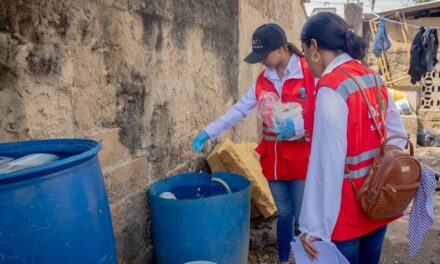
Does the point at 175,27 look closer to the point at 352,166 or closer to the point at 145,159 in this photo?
the point at 145,159

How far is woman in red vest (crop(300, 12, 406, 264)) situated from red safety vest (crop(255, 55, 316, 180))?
2.30ft

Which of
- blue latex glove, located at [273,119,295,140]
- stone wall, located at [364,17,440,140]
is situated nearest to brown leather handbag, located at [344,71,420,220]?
blue latex glove, located at [273,119,295,140]

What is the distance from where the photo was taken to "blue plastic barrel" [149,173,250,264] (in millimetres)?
2275

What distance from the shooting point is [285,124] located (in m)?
2.54

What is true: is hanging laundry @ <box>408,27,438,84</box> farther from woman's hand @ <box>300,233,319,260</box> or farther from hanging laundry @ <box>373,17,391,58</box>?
woman's hand @ <box>300,233,319,260</box>

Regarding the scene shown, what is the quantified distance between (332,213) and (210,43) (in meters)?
2.30

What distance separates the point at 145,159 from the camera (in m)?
2.49

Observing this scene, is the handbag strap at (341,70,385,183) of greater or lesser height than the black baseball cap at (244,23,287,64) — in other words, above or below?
below

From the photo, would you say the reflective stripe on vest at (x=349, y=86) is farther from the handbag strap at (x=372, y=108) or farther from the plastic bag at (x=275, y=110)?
the plastic bag at (x=275, y=110)

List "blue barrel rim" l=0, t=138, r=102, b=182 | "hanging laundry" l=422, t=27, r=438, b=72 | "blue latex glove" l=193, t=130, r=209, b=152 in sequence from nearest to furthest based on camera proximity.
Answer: "blue barrel rim" l=0, t=138, r=102, b=182, "blue latex glove" l=193, t=130, r=209, b=152, "hanging laundry" l=422, t=27, r=438, b=72

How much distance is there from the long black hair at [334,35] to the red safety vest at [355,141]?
8 cm

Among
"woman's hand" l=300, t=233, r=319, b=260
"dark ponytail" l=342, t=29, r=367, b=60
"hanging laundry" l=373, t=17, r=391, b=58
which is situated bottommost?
"woman's hand" l=300, t=233, r=319, b=260

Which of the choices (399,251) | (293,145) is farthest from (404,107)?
(293,145)

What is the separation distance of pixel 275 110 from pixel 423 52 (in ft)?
23.0
